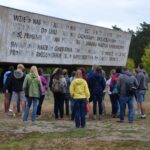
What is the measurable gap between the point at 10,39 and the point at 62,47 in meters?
4.34

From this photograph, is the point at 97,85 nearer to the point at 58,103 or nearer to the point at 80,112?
the point at 58,103

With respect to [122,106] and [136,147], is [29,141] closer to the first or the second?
[136,147]

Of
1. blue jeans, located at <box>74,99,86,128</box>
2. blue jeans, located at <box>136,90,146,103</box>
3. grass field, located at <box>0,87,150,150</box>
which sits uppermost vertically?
blue jeans, located at <box>136,90,146,103</box>

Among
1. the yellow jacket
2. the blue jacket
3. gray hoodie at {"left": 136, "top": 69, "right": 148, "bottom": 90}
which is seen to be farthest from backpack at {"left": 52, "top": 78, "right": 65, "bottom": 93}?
gray hoodie at {"left": 136, "top": 69, "right": 148, "bottom": 90}

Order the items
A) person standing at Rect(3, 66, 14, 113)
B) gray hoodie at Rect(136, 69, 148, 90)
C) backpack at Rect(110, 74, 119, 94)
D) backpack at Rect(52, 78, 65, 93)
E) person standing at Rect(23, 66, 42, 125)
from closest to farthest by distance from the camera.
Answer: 1. person standing at Rect(23, 66, 42, 125)
2. backpack at Rect(52, 78, 65, 93)
3. person standing at Rect(3, 66, 14, 113)
4. backpack at Rect(110, 74, 119, 94)
5. gray hoodie at Rect(136, 69, 148, 90)

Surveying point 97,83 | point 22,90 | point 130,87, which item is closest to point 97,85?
point 97,83

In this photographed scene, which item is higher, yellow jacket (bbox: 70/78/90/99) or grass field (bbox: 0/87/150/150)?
yellow jacket (bbox: 70/78/90/99)

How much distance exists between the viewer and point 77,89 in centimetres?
1509

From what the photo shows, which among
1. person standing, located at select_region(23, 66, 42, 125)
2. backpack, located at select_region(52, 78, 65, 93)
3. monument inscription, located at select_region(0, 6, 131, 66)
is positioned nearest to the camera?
person standing, located at select_region(23, 66, 42, 125)

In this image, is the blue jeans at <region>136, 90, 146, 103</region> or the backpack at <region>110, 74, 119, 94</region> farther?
the blue jeans at <region>136, 90, 146, 103</region>

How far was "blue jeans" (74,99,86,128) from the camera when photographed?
49.2 ft

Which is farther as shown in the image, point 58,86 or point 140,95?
point 140,95

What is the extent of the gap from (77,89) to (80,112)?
607mm

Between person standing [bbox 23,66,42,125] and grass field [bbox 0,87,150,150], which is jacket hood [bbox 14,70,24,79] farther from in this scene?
grass field [bbox 0,87,150,150]
